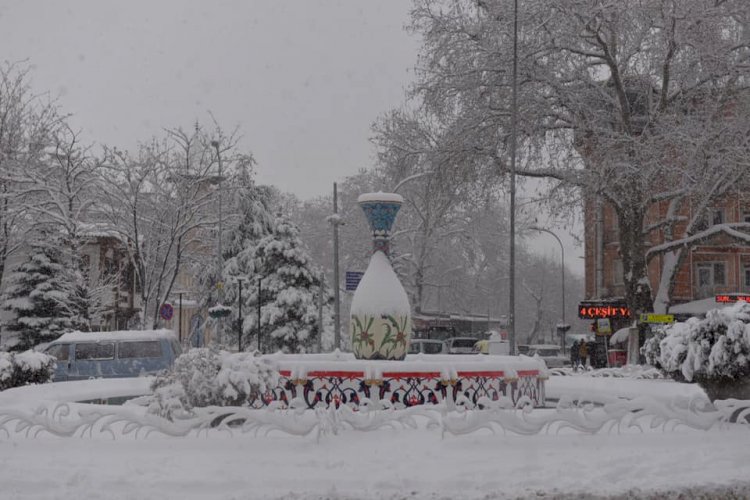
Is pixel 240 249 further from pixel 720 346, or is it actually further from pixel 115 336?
pixel 720 346

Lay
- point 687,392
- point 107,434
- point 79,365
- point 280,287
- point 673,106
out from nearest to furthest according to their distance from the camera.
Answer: point 107,434 → point 687,392 → point 79,365 → point 673,106 → point 280,287

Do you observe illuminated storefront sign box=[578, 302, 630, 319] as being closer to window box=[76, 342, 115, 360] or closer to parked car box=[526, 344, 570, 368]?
parked car box=[526, 344, 570, 368]

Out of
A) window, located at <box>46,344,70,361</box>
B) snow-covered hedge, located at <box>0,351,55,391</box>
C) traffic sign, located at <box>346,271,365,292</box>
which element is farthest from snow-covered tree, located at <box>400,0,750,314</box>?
snow-covered hedge, located at <box>0,351,55,391</box>

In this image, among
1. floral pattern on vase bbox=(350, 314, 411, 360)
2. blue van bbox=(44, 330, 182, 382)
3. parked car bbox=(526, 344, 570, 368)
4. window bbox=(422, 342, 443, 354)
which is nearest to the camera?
floral pattern on vase bbox=(350, 314, 411, 360)

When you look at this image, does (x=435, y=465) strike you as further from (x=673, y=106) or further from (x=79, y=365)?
(x=673, y=106)

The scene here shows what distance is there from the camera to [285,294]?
42250 millimetres

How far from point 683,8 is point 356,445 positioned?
21283 millimetres

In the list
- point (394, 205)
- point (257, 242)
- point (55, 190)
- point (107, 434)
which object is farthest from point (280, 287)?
point (107, 434)

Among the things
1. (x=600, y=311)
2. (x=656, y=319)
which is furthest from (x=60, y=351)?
(x=600, y=311)

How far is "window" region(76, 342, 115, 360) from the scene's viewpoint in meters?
24.0

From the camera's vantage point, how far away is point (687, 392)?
1603 cm

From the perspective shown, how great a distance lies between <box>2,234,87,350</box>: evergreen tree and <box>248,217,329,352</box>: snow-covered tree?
7.99 m

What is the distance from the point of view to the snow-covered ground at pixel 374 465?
8352 mm

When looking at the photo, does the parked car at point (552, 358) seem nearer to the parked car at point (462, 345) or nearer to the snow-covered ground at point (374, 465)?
the parked car at point (462, 345)
